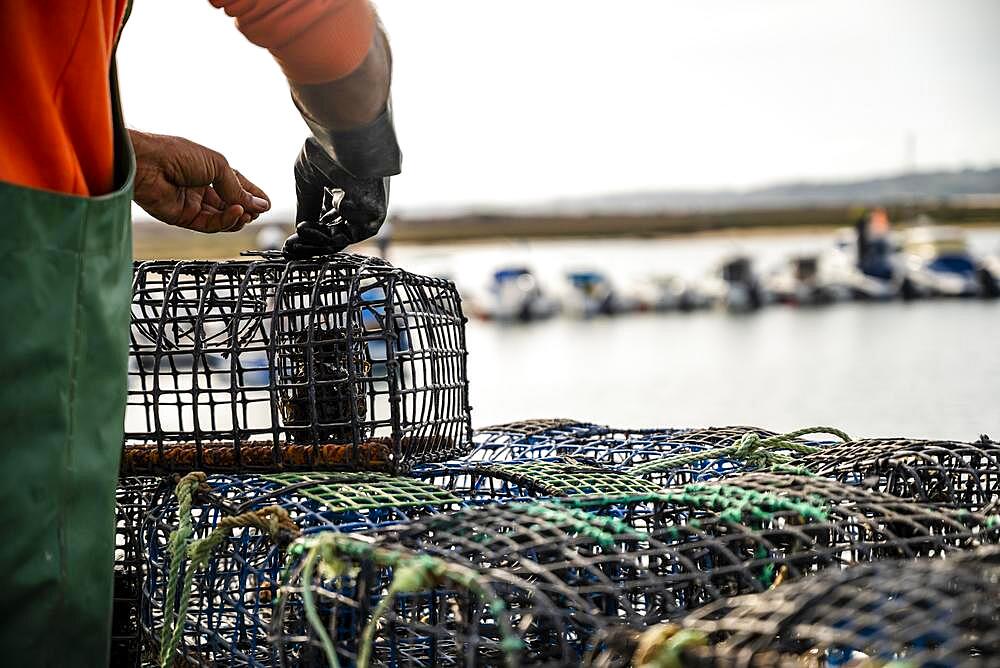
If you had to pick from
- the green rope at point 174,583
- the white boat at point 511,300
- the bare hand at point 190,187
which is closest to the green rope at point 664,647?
the green rope at point 174,583

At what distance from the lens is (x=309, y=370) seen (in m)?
2.32

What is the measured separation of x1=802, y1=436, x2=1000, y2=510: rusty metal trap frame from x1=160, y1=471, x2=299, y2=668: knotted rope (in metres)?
1.07

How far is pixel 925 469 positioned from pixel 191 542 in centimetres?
135

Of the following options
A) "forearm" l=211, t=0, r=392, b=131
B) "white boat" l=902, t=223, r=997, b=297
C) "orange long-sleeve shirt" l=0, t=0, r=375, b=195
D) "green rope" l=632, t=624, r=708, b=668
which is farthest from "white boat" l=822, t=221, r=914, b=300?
"green rope" l=632, t=624, r=708, b=668

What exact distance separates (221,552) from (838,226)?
2949 inches

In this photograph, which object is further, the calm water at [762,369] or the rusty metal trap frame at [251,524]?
the calm water at [762,369]

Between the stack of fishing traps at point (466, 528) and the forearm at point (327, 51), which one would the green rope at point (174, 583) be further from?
the forearm at point (327, 51)

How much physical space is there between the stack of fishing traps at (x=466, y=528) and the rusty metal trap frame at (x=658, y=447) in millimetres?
12

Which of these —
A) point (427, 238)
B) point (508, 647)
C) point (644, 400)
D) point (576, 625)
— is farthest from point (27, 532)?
point (427, 238)

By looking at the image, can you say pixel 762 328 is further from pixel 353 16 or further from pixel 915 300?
pixel 353 16

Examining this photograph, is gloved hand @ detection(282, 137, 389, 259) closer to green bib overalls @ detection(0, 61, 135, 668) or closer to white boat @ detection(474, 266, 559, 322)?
green bib overalls @ detection(0, 61, 135, 668)

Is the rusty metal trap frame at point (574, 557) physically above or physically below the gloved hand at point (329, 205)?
below

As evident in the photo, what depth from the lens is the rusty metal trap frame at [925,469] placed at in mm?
2271

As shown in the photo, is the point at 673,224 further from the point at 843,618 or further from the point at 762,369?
the point at 843,618
